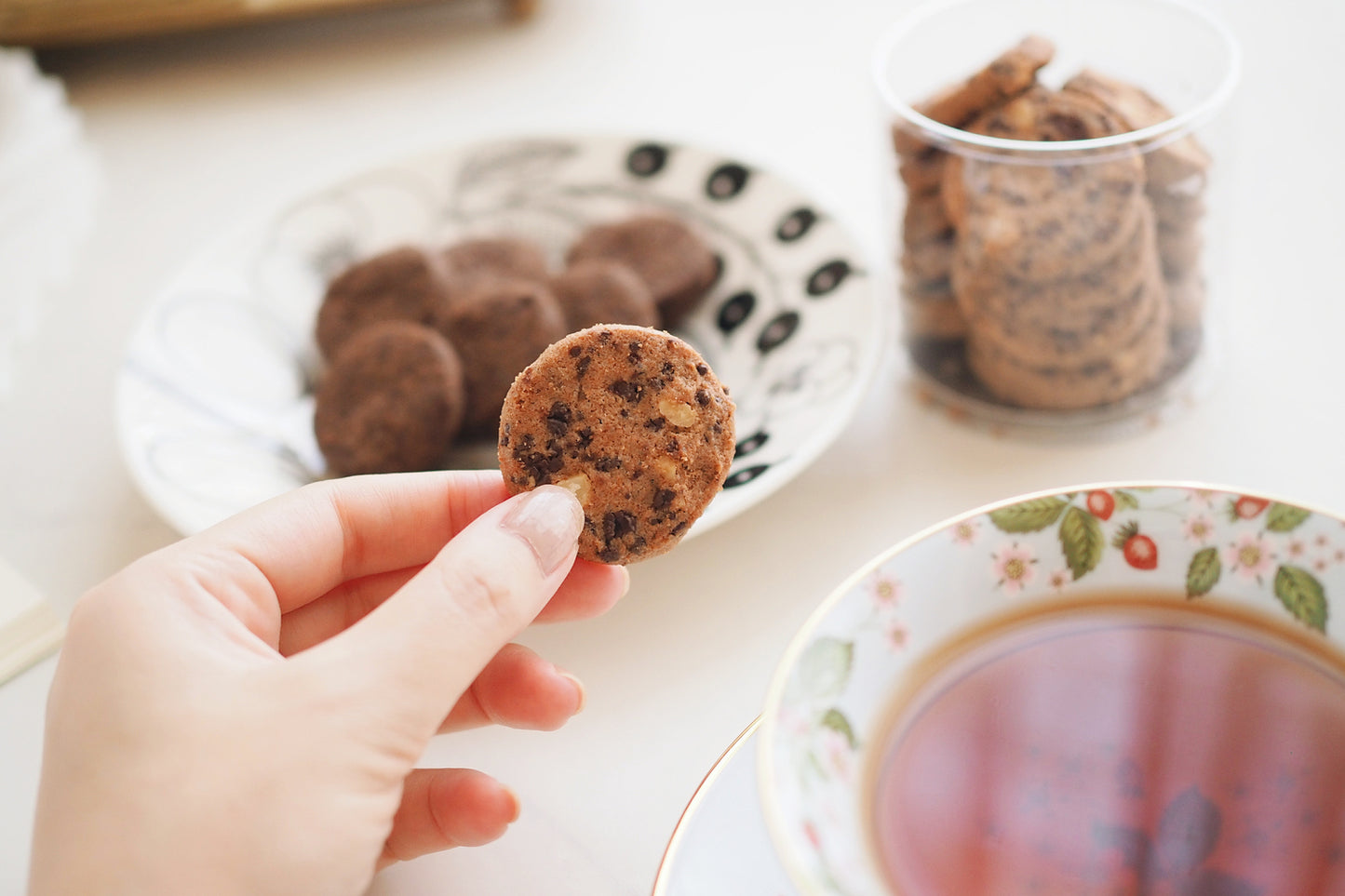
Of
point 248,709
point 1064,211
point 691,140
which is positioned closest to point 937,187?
point 1064,211

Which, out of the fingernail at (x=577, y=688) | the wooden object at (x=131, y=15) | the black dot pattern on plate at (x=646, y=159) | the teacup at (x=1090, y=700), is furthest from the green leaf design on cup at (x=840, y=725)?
the wooden object at (x=131, y=15)

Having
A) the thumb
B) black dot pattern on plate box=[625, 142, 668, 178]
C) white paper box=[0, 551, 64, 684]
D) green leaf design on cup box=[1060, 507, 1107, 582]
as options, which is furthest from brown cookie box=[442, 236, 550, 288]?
green leaf design on cup box=[1060, 507, 1107, 582]

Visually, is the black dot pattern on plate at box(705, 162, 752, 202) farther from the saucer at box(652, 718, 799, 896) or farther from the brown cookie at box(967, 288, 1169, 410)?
the saucer at box(652, 718, 799, 896)

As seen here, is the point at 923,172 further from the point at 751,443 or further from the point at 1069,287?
the point at 751,443

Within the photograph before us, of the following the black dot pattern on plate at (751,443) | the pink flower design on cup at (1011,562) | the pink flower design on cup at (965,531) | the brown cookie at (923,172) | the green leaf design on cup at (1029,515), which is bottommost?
the black dot pattern on plate at (751,443)

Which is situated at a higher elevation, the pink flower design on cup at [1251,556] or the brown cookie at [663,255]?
the pink flower design on cup at [1251,556]

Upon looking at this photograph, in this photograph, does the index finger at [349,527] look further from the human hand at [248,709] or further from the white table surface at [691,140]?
the white table surface at [691,140]
